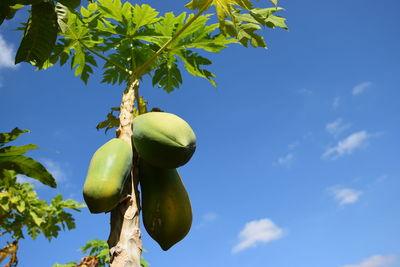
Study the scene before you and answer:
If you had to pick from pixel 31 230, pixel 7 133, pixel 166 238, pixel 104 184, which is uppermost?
pixel 31 230

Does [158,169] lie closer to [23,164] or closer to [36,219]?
[23,164]

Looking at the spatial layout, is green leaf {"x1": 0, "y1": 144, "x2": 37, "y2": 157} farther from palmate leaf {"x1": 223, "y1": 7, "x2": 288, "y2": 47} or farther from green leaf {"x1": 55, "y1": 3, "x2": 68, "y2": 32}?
palmate leaf {"x1": 223, "y1": 7, "x2": 288, "y2": 47}

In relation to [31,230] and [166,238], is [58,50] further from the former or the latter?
[31,230]

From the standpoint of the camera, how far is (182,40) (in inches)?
108

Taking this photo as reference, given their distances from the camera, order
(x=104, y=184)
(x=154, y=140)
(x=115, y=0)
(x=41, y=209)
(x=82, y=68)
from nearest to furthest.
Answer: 1. (x=104, y=184)
2. (x=154, y=140)
3. (x=115, y=0)
4. (x=82, y=68)
5. (x=41, y=209)

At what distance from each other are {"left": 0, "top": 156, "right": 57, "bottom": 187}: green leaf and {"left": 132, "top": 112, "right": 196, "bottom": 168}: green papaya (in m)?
0.57

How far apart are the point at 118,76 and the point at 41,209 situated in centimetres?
305

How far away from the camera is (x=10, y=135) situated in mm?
2209

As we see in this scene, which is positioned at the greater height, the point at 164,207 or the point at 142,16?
the point at 142,16

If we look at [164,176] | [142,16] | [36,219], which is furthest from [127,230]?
[36,219]

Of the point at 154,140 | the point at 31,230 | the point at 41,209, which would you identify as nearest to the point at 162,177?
the point at 154,140

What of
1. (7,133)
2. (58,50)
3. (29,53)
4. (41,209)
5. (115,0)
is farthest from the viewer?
(41,209)

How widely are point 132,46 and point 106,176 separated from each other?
1.46 metres

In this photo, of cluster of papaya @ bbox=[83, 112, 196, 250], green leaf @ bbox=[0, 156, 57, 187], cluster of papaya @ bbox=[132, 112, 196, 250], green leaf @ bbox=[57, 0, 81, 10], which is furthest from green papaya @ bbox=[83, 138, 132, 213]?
green leaf @ bbox=[57, 0, 81, 10]
